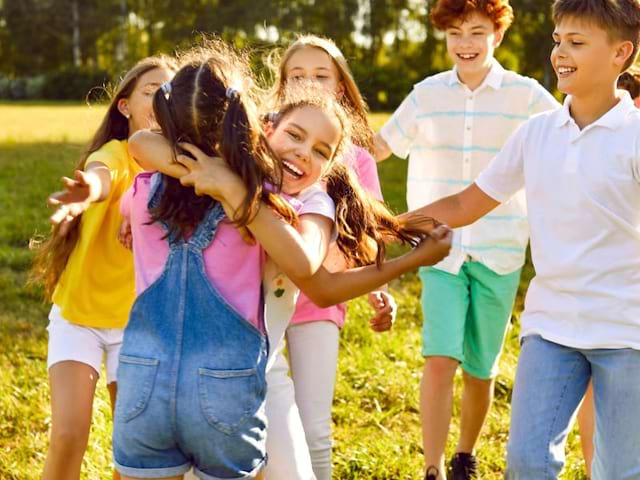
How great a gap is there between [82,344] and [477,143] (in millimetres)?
1720

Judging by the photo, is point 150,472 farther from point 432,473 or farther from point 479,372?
point 479,372

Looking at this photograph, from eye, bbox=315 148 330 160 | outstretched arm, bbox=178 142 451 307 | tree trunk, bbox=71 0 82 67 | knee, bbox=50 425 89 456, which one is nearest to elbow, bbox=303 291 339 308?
outstretched arm, bbox=178 142 451 307

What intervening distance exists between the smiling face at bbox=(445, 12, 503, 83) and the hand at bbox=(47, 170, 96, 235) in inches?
71.0

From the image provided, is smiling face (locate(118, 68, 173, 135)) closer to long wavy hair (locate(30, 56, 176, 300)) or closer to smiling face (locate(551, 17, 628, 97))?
long wavy hair (locate(30, 56, 176, 300))

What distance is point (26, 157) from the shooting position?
43.3 ft

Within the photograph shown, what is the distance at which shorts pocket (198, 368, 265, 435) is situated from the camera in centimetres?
232

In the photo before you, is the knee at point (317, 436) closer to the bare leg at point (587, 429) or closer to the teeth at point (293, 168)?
the teeth at point (293, 168)

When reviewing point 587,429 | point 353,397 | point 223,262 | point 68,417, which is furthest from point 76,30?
point 223,262

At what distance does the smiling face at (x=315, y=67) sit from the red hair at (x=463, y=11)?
1.75 feet

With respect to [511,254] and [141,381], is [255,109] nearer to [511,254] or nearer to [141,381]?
[141,381]

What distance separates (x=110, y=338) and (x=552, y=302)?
4.65ft

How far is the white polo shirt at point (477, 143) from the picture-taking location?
407 centimetres

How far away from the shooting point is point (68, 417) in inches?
129

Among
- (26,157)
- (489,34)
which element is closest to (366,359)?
(489,34)
